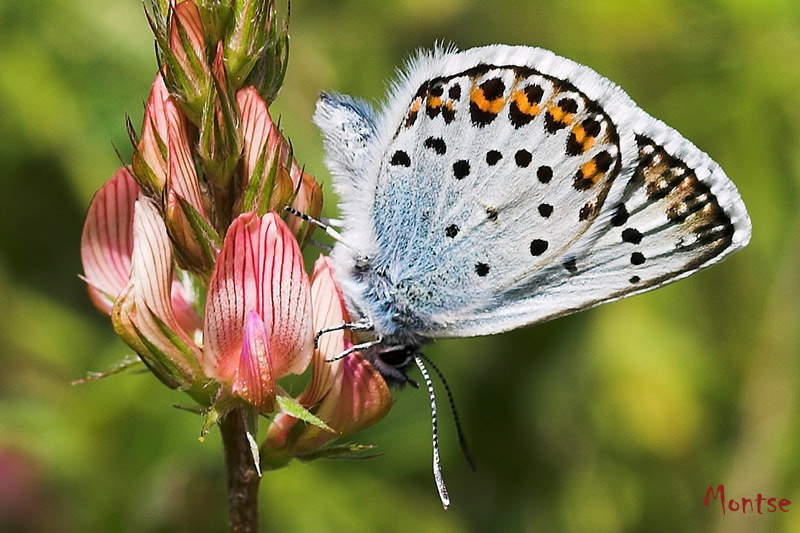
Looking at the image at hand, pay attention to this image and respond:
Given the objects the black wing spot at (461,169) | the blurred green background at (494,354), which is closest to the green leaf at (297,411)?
the black wing spot at (461,169)

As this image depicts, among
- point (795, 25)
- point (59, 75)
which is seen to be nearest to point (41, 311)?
point (59, 75)

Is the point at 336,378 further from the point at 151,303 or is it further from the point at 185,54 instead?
the point at 185,54

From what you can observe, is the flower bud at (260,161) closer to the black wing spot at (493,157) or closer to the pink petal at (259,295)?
the pink petal at (259,295)

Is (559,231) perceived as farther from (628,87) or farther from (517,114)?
(628,87)

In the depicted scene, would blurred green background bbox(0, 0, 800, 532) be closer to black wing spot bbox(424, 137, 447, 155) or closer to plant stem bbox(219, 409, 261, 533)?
plant stem bbox(219, 409, 261, 533)

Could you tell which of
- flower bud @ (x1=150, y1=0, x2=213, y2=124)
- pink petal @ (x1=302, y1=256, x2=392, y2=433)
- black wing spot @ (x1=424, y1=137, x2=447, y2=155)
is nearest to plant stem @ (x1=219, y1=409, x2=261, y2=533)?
pink petal @ (x1=302, y1=256, x2=392, y2=433)
